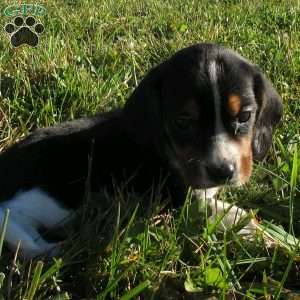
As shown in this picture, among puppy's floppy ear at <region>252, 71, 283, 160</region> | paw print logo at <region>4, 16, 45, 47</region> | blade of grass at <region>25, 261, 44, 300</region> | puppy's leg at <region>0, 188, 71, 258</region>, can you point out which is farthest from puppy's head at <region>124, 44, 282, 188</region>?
paw print logo at <region>4, 16, 45, 47</region>

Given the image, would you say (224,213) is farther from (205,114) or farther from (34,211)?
(34,211)

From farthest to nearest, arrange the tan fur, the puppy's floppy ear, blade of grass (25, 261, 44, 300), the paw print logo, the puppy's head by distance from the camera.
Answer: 1. the paw print logo
2. the puppy's floppy ear
3. the tan fur
4. the puppy's head
5. blade of grass (25, 261, 44, 300)

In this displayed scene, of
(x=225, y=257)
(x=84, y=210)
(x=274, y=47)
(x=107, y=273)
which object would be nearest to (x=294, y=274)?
(x=225, y=257)

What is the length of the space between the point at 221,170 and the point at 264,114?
28.8 inches

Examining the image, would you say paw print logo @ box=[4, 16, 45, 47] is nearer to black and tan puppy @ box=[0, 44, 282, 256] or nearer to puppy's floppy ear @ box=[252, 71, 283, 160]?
black and tan puppy @ box=[0, 44, 282, 256]

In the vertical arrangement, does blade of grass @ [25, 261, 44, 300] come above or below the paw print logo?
below

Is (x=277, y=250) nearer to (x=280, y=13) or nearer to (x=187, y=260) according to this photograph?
(x=187, y=260)

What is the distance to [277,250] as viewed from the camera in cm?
314

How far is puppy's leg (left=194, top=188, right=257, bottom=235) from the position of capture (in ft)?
10.8

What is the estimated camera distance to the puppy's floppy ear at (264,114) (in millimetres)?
3855

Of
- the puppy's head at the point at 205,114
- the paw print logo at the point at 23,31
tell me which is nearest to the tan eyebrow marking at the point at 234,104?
the puppy's head at the point at 205,114

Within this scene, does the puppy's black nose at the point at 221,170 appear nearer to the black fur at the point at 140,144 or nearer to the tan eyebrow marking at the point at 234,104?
the black fur at the point at 140,144

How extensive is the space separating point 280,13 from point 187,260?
203 inches

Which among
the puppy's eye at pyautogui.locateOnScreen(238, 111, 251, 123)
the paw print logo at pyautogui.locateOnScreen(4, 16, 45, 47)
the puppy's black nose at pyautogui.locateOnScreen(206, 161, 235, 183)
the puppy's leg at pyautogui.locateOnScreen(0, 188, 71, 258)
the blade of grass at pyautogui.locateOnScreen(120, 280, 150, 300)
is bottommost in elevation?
the puppy's leg at pyautogui.locateOnScreen(0, 188, 71, 258)
